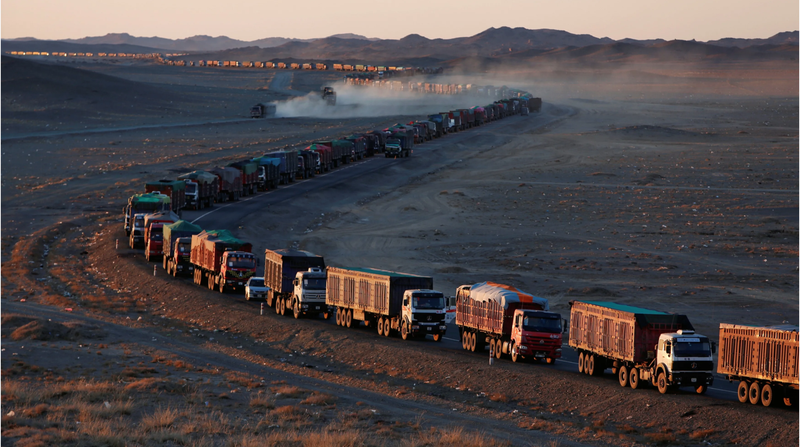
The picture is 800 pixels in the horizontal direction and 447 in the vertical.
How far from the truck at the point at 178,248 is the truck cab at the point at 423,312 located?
829 inches

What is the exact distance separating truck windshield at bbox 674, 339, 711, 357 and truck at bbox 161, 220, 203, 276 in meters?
33.9

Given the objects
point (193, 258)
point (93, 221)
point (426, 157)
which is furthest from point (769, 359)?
point (426, 157)

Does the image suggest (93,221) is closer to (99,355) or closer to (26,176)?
(26,176)

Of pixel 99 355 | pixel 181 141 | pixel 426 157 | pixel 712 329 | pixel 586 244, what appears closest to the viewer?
pixel 99 355

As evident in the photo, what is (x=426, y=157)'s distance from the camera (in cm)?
11131

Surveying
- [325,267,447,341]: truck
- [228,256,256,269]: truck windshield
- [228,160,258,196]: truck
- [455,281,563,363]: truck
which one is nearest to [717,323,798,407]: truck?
[455,281,563,363]: truck

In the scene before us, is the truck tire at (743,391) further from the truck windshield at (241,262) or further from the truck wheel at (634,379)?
the truck windshield at (241,262)

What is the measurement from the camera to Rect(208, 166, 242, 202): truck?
81312mm

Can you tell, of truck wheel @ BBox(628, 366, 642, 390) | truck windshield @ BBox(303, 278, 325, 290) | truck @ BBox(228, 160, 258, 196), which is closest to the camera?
truck wheel @ BBox(628, 366, 642, 390)

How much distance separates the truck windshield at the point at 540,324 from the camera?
3453cm

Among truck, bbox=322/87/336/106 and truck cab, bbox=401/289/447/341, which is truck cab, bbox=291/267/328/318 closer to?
truck cab, bbox=401/289/447/341

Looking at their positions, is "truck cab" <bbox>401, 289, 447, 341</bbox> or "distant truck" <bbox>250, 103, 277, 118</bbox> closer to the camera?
"truck cab" <bbox>401, 289, 447, 341</bbox>

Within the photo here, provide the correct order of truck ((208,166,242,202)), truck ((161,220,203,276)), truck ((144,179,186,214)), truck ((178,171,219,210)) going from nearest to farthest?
truck ((161,220,203,276)) → truck ((144,179,186,214)) → truck ((178,171,219,210)) → truck ((208,166,242,202))

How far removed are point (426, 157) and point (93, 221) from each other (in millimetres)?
46289
